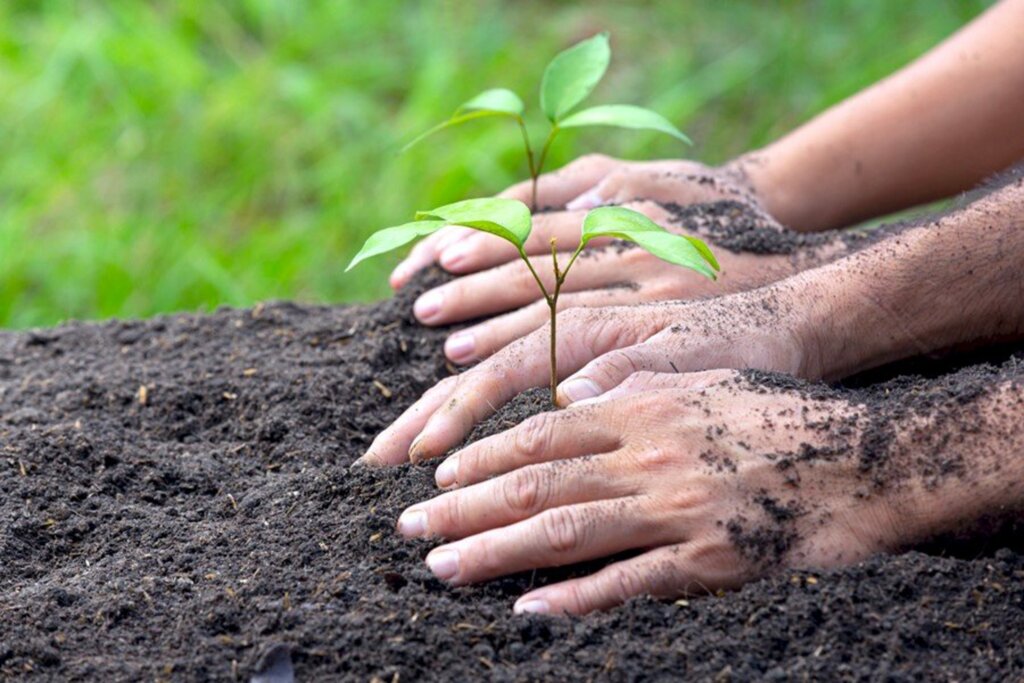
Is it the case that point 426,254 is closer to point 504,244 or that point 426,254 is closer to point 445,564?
point 504,244

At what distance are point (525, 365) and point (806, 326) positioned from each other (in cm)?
41

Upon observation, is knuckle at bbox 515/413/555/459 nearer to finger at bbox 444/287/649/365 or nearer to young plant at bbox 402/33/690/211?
finger at bbox 444/287/649/365

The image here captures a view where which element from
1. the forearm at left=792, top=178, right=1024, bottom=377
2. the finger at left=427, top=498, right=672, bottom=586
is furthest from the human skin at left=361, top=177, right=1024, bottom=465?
the finger at left=427, top=498, right=672, bottom=586

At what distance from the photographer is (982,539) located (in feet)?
4.62

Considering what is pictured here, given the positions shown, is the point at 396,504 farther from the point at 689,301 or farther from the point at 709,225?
the point at 709,225

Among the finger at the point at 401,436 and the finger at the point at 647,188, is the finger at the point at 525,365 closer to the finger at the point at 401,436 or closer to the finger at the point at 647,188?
the finger at the point at 401,436

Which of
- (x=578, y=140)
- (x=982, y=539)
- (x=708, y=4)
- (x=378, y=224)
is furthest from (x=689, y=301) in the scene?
(x=708, y=4)

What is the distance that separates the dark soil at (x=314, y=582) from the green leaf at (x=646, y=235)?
0.26m

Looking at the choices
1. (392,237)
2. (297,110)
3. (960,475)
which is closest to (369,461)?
(392,237)

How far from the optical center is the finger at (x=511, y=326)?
1.91 metres

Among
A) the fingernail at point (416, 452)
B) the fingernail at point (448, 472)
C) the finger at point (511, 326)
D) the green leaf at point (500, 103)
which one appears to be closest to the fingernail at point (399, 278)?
the finger at point (511, 326)

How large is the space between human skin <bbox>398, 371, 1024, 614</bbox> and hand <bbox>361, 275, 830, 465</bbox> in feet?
0.48

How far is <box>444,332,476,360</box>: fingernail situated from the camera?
1.92 metres

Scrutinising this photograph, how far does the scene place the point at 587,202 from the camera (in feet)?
7.28
